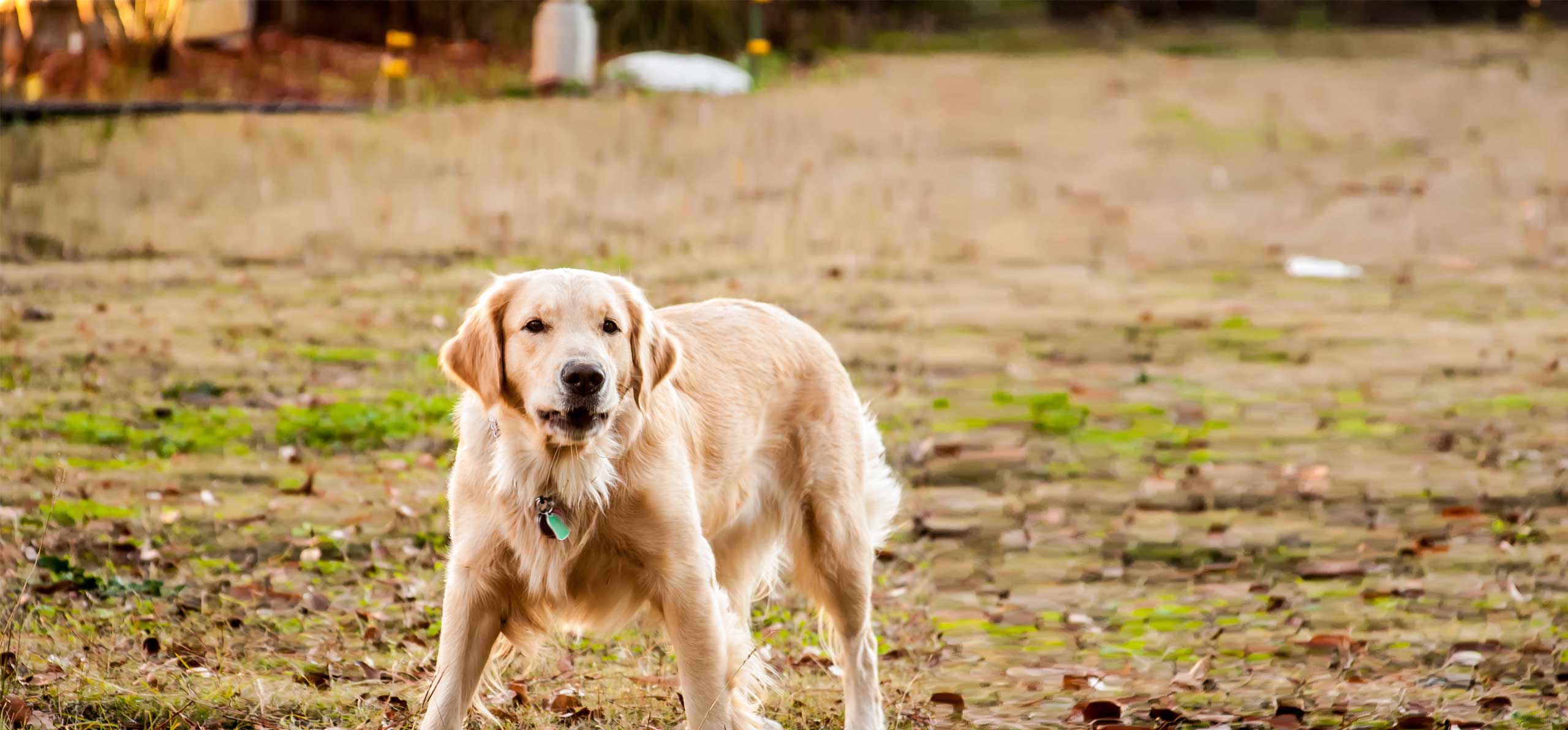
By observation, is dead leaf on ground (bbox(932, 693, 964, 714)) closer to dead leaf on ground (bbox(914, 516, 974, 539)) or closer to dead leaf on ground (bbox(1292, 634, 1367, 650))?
dead leaf on ground (bbox(1292, 634, 1367, 650))

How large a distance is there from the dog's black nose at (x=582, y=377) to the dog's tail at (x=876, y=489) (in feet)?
4.82

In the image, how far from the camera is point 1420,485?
8.42m

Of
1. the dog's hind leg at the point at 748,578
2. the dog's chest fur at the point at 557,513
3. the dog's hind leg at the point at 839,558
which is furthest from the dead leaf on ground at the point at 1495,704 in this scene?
the dog's chest fur at the point at 557,513

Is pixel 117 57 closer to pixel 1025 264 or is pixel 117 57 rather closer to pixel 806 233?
pixel 806 233

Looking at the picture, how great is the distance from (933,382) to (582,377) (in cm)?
689

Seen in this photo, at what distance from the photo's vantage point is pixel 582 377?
4.16 metres

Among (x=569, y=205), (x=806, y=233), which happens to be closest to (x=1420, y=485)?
(x=806, y=233)

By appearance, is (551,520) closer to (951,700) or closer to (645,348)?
(645,348)

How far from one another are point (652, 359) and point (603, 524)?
1.61ft

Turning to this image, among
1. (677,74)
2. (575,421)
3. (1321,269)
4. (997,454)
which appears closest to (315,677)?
(575,421)

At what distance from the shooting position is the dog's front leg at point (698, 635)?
438cm

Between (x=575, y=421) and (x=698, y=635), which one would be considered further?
(x=698, y=635)

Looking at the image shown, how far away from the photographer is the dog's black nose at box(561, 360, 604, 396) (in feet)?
13.6

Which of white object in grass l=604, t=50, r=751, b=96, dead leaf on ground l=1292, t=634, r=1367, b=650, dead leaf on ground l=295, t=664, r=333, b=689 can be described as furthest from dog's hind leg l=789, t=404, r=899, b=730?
white object in grass l=604, t=50, r=751, b=96
